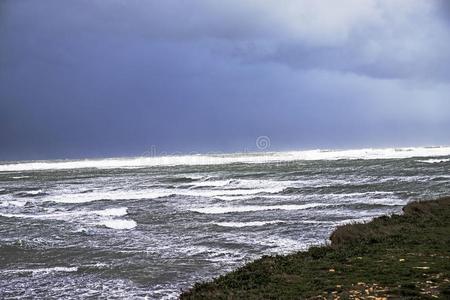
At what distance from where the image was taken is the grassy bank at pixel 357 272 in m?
9.59

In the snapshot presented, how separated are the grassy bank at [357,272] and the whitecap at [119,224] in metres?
13.4

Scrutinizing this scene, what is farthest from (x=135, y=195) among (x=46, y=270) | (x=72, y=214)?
(x=46, y=270)

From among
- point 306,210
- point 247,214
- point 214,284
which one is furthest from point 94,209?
point 214,284

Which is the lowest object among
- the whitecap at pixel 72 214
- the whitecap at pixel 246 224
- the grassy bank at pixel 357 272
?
the whitecap at pixel 72 214

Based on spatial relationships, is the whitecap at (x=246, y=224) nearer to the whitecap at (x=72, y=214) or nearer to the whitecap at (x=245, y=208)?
the whitecap at (x=245, y=208)

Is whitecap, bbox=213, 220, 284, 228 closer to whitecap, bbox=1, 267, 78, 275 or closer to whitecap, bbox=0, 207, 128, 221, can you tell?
whitecap, bbox=0, 207, 128, 221

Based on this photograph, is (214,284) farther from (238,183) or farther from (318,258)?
(238,183)

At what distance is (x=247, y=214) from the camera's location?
29.1 meters

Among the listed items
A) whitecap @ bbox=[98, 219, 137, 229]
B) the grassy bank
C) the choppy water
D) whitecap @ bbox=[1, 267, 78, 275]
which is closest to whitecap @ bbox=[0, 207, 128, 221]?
the choppy water

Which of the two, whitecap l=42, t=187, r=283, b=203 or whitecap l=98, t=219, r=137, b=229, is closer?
whitecap l=98, t=219, r=137, b=229

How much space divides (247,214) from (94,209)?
12.8 metres

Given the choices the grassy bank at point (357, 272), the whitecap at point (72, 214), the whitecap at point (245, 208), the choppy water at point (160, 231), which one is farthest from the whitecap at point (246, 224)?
the whitecap at point (72, 214)

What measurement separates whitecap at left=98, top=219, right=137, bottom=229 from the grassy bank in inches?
527

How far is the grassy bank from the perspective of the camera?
959 cm
